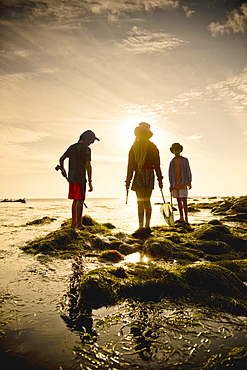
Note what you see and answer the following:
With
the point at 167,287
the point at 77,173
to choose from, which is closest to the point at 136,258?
the point at 167,287

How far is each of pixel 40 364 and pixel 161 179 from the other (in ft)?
21.6

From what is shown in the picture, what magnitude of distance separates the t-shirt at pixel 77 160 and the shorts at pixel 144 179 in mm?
1576

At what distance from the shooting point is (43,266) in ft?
13.5

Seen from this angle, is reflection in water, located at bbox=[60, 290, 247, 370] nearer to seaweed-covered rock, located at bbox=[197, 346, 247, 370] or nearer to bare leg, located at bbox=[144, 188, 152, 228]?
seaweed-covered rock, located at bbox=[197, 346, 247, 370]

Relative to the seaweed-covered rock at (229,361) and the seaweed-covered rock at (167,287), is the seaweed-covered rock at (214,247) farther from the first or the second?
the seaweed-covered rock at (229,361)

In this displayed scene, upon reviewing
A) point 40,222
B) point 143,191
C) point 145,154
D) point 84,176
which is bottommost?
point 40,222

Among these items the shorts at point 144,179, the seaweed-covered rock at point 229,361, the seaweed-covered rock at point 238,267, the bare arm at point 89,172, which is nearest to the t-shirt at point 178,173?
the shorts at point 144,179

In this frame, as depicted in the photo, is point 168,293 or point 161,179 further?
point 161,179

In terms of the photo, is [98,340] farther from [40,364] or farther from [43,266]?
[43,266]

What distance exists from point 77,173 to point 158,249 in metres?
3.64

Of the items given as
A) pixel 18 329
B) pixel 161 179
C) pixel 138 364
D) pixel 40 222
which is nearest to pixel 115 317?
pixel 138 364

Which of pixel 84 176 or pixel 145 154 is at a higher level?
pixel 145 154

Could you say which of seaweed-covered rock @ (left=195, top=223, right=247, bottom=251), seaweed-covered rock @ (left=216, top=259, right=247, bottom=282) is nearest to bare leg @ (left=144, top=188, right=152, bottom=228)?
seaweed-covered rock @ (left=195, top=223, right=247, bottom=251)

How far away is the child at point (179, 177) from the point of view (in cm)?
948
